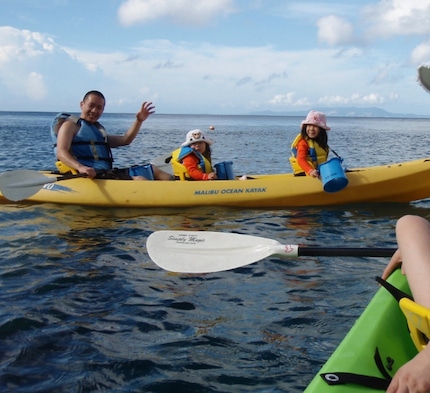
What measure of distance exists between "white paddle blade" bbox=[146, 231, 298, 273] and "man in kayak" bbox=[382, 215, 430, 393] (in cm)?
145

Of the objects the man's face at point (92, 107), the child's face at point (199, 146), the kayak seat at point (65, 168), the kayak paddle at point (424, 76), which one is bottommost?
the kayak seat at point (65, 168)

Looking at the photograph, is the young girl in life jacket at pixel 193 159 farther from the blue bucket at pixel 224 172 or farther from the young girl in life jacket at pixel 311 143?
the young girl in life jacket at pixel 311 143

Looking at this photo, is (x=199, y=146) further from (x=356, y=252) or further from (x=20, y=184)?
(x=356, y=252)

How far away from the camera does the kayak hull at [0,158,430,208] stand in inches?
283

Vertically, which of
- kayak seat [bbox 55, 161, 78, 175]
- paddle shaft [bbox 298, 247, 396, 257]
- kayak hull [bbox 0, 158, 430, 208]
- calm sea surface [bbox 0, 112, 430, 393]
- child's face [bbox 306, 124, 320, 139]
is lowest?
calm sea surface [bbox 0, 112, 430, 393]

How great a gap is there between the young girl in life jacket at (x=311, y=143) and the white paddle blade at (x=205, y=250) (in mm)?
3902

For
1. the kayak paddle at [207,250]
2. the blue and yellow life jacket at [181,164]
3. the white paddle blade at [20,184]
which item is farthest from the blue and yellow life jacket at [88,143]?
the kayak paddle at [207,250]

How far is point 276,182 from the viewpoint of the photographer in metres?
7.32

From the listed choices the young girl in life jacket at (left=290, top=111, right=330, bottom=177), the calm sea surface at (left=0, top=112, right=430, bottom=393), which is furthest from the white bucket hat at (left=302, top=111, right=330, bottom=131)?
the calm sea surface at (left=0, top=112, right=430, bottom=393)

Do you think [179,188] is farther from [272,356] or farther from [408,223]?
[408,223]

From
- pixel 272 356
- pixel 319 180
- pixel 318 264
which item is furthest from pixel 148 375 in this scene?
pixel 319 180

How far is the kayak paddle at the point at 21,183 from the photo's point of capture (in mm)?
6836

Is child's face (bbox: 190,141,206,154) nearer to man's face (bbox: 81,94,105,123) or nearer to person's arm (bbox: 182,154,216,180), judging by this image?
person's arm (bbox: 182,154,216,180)

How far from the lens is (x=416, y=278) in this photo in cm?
192
